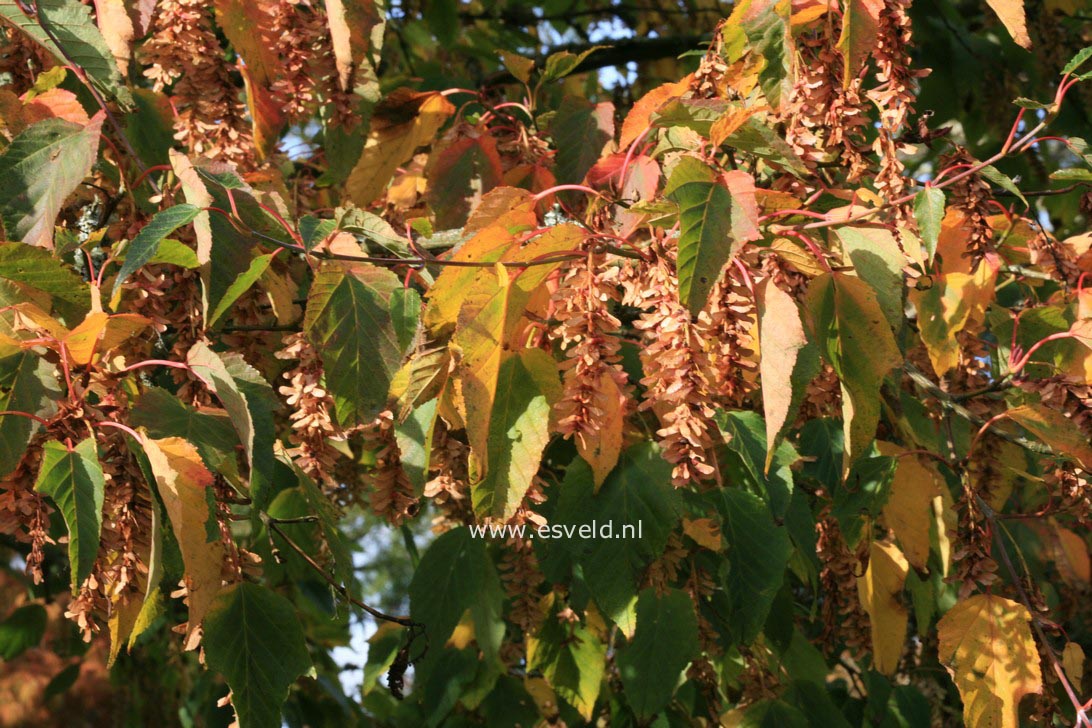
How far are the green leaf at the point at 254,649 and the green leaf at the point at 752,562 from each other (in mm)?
562

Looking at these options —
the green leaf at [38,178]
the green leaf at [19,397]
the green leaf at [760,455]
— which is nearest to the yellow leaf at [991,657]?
the green leaf at [760,455]

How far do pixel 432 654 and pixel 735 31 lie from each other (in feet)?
3.88

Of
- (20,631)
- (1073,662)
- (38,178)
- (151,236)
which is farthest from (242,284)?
(20,631)

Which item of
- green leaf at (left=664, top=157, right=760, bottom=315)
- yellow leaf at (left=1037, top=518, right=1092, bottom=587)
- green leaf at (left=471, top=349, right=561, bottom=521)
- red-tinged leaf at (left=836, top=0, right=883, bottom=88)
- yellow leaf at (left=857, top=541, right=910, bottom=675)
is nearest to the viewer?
green leaf at (left=664, top=157, right=760, bottom=315)

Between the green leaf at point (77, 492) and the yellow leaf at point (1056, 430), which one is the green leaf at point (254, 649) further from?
the yellow leaf at point (1056, 430)

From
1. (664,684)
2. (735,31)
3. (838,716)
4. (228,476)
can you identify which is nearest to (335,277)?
(228,476)

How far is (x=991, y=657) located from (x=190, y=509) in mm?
971

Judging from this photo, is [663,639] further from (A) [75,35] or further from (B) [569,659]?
(A) [75,35]

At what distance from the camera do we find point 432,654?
1955 mm

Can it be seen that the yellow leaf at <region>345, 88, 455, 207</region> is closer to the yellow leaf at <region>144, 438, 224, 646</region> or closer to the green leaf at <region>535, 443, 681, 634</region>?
the green leaf at <region>535, 443, 681, 634</region>

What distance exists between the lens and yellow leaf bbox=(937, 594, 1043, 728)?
1.33 meters

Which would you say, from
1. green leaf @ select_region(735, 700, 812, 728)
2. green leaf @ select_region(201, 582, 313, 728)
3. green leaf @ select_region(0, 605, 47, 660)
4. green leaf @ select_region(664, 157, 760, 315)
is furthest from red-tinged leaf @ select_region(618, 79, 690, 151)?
green leaf @ select_region(0, 605, 47, 660)

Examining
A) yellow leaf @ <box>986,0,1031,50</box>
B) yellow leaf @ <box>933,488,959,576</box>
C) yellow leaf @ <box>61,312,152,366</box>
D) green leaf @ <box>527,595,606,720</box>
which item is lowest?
green leaf @ <box>527,595,606,720</box>

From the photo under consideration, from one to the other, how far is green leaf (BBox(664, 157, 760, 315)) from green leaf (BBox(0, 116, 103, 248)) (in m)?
0.77
